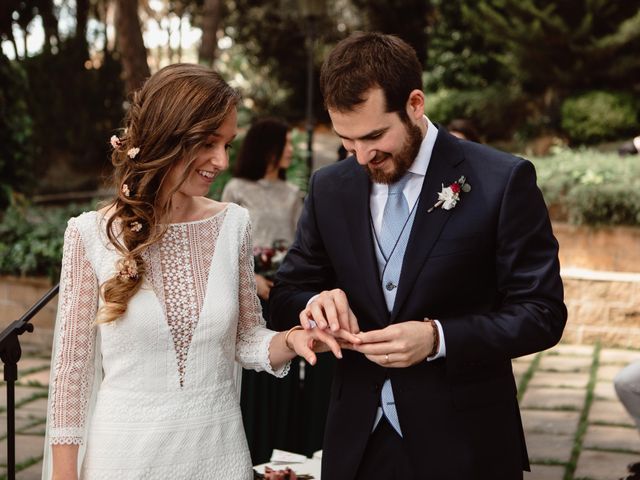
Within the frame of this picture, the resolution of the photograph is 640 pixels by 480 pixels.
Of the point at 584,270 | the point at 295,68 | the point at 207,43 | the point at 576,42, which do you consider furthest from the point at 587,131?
the point at 295,68

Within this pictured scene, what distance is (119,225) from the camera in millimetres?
2691

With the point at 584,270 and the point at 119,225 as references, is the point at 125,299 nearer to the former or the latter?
the point at 119,225

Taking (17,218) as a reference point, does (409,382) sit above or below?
above

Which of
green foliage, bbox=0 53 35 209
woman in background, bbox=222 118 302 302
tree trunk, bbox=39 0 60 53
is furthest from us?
tree trunk, bbox=39 0 60 53

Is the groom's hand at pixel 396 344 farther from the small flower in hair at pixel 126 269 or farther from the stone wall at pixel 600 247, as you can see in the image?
the stone wall at pixel 600 247

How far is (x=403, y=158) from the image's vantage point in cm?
264

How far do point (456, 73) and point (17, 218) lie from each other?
9.40 meters

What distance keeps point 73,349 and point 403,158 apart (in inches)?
40.0

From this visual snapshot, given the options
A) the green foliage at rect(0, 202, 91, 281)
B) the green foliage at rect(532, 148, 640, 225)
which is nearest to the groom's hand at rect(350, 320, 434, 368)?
the green foliage at rect(0, 202, 91, 281)

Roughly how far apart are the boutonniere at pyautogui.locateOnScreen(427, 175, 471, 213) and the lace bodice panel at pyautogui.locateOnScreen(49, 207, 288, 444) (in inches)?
23.8

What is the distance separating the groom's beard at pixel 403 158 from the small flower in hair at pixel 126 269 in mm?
690

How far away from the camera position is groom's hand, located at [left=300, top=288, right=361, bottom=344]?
8.03 ft

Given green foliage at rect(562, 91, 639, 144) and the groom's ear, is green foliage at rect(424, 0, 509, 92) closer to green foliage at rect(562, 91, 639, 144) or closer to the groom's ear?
green foliage at rect(562, 91, 639, 144)

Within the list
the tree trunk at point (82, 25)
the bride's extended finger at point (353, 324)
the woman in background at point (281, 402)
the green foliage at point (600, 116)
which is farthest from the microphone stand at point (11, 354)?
the tree trunk at point (82, 25)
